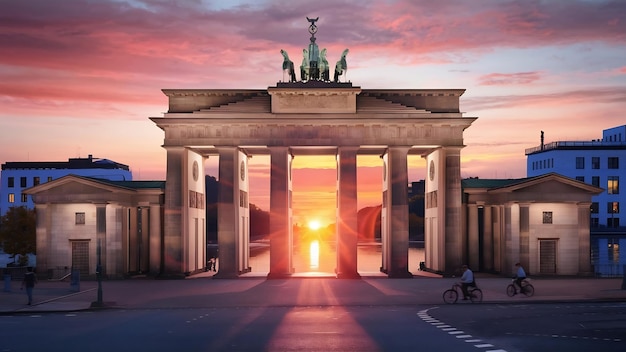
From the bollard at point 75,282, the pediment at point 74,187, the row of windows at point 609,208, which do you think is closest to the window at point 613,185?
the row of windows at point 609,208

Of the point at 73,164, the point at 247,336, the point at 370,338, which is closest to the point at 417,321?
the point at 370,338

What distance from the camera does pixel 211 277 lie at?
62.4 m

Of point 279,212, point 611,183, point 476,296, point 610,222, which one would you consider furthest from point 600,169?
point 476,296

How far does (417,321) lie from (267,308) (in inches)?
369

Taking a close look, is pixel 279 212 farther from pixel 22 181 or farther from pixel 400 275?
pixel 22 181

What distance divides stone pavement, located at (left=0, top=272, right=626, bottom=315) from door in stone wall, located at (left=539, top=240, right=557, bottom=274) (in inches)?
76.2

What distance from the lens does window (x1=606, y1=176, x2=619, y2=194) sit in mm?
165650

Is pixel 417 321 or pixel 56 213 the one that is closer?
pixel 417 321

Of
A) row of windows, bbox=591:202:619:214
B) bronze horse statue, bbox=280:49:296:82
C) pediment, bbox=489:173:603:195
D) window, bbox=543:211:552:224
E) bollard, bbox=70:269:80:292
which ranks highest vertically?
bronze horse statue, bbox=280:49:296:82

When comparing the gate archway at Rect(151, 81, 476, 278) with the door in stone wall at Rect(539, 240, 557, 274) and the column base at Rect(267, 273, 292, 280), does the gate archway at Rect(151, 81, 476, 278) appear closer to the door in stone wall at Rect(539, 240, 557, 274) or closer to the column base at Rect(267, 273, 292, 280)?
the column base at Rect(267, 273, 292, 280)

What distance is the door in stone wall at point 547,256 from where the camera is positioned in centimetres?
6107

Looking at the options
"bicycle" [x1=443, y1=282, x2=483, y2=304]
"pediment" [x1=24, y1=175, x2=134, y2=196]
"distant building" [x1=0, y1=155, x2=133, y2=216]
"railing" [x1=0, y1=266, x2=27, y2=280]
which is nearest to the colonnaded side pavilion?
"pediment" [x1=24, y1=175, x2=134, y2=196]

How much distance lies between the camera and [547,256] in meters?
61.3

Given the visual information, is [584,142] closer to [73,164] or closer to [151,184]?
[73,164]
